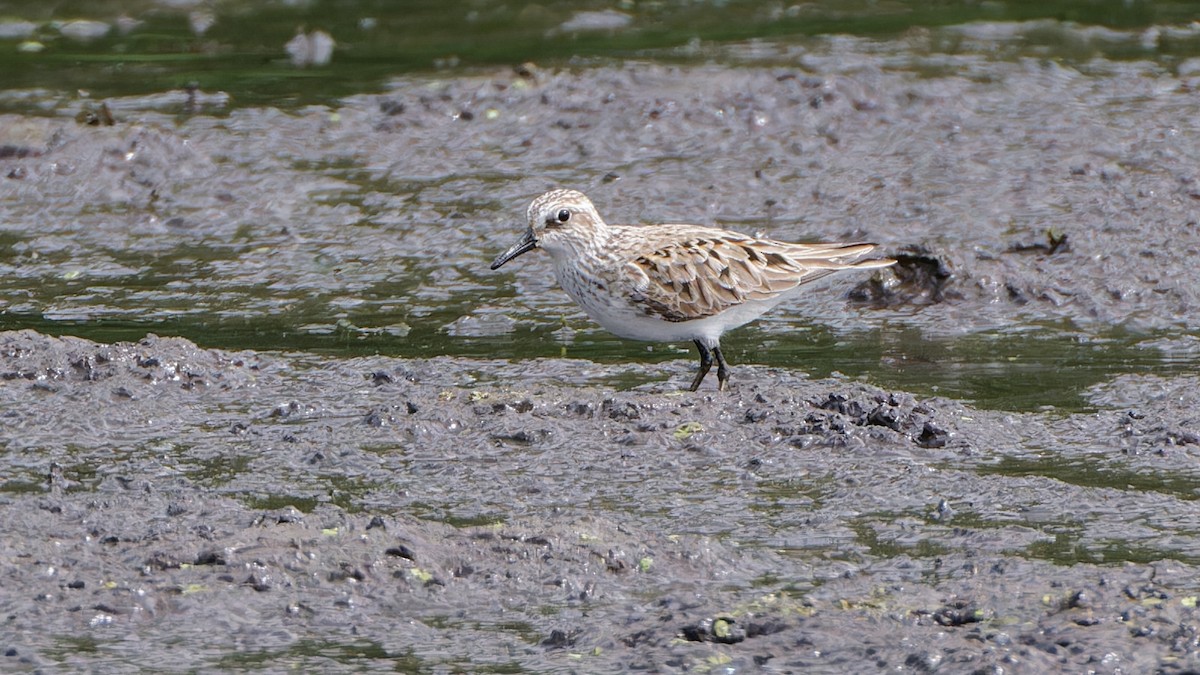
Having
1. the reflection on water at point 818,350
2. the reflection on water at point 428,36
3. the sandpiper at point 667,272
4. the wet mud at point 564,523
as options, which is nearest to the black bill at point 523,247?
the sandpiper at point 667,272

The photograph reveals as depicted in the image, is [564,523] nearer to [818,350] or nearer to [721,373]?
[721,373]

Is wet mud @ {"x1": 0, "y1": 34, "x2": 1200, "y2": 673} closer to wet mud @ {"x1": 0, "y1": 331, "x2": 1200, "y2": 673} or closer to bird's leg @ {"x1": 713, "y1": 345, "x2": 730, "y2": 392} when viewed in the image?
wet mud @ {"x1": 0, "y1": 331, "x2": 1200, "y2": 673}

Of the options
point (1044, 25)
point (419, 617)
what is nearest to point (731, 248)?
point (419, 617)

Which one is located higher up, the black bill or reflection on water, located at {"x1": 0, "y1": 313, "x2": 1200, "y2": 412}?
the black bill

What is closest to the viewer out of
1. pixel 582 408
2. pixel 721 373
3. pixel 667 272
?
pixel 582 408

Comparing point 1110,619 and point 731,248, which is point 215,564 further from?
point 731,248

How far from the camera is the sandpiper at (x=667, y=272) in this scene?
766 cm

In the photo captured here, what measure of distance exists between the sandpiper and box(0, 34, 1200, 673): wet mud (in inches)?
11.9

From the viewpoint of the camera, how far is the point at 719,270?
7.82 meters

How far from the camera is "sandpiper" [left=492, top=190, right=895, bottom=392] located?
7.66m

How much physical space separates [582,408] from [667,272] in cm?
105

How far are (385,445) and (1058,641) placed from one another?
9.64 feet

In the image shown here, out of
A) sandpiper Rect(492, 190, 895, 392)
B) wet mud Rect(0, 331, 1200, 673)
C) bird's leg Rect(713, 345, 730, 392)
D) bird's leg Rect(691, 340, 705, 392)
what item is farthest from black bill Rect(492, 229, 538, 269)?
bird's leg Rect(713, 345, 730, 392)

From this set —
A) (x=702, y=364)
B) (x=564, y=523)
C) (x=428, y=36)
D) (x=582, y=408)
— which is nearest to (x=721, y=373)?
(x=702, y=364)
